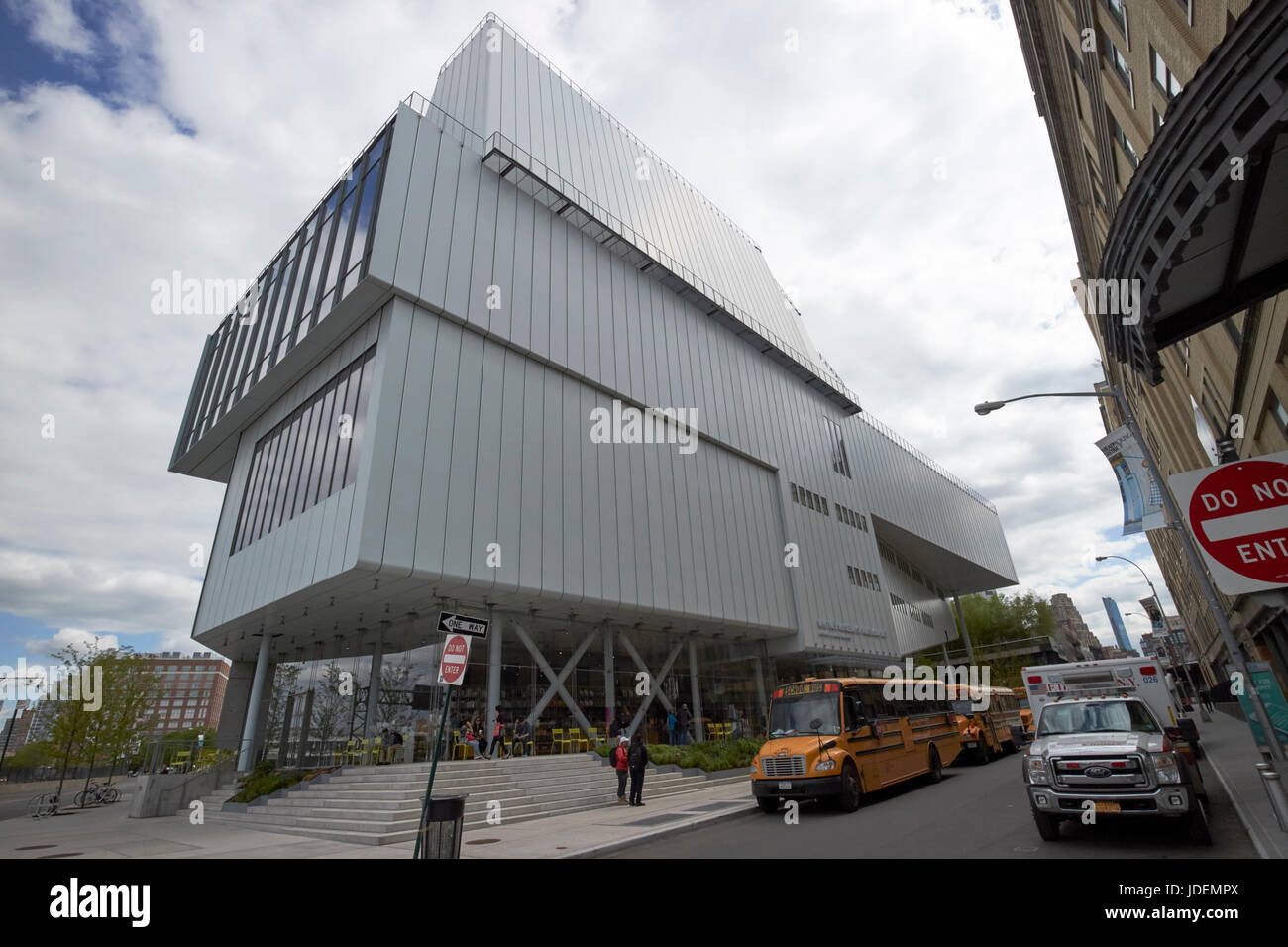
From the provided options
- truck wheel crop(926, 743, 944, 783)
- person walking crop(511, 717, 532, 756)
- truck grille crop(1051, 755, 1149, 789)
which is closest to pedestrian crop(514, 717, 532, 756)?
person walking crop(511, 717, 532, 756)

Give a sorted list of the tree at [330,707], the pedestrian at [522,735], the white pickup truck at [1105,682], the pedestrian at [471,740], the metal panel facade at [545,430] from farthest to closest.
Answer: the tree at [330,707]
the pedestrian at [522,735]
the metal panel facade at [545,430]
the pedestrian at [471,740]
the white pickup truck at [1105,682]

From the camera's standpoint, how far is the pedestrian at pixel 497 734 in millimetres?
20016

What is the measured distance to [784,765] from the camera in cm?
1360

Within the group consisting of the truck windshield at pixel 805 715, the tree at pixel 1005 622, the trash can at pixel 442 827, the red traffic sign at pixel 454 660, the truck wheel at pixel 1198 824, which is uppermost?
the tree at pixel 1005 622

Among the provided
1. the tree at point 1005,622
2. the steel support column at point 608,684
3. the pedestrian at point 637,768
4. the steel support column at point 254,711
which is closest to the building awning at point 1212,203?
the pedestrian at point 637,768

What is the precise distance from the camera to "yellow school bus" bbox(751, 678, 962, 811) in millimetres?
13344

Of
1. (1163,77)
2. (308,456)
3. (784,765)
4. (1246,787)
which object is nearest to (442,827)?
(784,765)

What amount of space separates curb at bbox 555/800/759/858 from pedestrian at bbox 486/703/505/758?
28.8ft

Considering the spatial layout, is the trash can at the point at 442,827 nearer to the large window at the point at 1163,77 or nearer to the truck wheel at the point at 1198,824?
the truck wheel at the point at 1198,824

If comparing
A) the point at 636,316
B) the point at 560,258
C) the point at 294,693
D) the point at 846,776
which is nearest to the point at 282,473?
the point at 294,693

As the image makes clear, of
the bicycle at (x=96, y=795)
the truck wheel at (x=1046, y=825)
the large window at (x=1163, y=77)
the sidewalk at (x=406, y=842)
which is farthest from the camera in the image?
the bicycle at (x=96, y=795)

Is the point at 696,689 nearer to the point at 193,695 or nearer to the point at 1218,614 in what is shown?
the point at 1218,614

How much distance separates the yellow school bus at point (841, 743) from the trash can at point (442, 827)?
309 inches

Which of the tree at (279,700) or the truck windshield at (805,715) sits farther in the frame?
the tree at (279,700)
